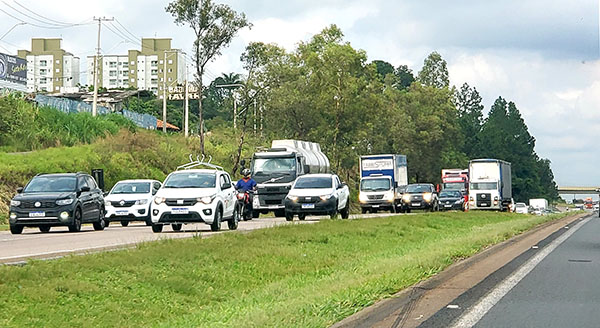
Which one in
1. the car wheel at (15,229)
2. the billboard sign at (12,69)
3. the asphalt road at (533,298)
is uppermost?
the billboard sign at (12,69)

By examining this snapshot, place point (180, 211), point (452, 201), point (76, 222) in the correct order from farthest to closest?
point (452, 201)
point (76, 222)
point (180, 211)

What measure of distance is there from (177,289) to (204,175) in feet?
44.2

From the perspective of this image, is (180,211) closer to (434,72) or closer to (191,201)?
(191,201)

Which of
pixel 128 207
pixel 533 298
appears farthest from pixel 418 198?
pixel 533 298

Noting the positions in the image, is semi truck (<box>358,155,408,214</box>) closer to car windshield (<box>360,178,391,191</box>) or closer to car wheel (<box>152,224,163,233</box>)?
car windshield (<box>360,178,391,191</box>)

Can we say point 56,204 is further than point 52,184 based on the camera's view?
No

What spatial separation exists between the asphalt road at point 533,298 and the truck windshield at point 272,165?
22899 millimetres

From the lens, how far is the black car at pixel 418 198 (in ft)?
174

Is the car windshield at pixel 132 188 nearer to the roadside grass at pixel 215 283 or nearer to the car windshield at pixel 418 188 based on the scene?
the roadside grass at pixel 215 283

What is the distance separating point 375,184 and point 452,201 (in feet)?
32.4

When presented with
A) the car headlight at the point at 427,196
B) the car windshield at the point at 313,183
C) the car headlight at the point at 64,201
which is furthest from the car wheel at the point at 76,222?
the car headlight at the point at 427,196

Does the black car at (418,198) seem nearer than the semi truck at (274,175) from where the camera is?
No

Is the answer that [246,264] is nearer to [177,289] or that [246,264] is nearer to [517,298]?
[177,289]

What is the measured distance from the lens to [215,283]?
13375 millimetres
